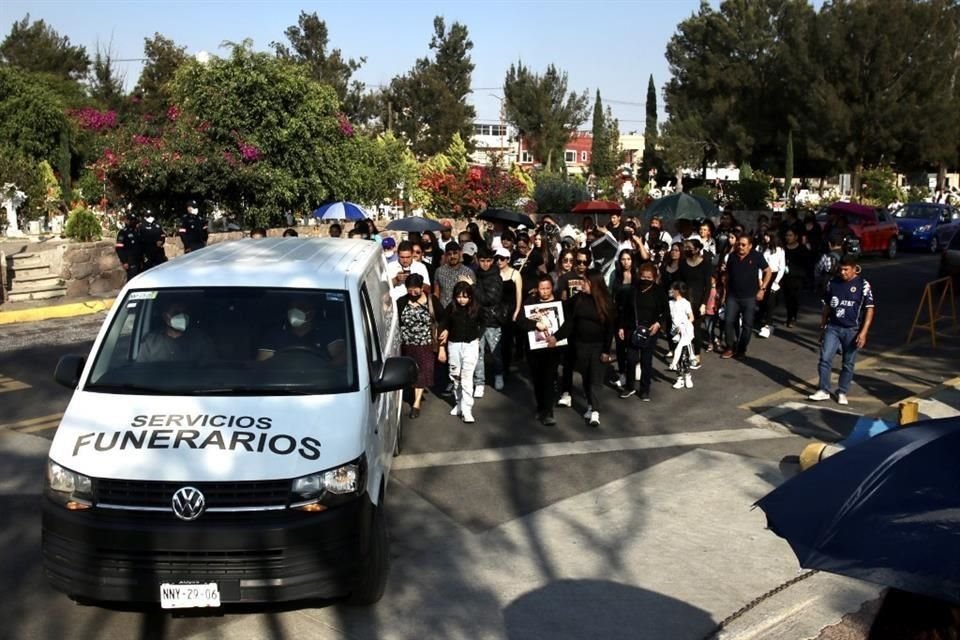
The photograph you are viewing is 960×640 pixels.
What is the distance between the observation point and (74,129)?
146ft

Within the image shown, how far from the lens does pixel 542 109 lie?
6366 centimetres

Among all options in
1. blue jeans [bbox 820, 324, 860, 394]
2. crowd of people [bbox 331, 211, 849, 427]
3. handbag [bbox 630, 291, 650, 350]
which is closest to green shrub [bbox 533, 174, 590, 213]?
crowd of people [bbox 331, 211, 849, 427]

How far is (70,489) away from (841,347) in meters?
8.40

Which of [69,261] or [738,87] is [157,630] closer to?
[69,261]

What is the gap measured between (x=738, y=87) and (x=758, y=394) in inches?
2113

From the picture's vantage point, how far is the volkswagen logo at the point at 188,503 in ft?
16.4

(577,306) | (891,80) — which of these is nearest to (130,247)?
(577,306)

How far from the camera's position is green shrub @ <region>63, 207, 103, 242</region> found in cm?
1922

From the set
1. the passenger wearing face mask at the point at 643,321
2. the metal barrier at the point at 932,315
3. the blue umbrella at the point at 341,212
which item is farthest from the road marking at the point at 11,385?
the metal barrier at the point at 932,315

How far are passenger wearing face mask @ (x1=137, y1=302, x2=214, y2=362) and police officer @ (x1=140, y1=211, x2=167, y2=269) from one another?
1137 cm

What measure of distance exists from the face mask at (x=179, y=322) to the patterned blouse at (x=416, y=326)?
3643mm

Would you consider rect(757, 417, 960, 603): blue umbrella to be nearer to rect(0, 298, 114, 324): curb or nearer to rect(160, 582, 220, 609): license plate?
rect(160, 582, 220, 609): license plate

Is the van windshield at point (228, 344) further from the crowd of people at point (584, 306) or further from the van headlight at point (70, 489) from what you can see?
the crowd of people at point (584, 306)

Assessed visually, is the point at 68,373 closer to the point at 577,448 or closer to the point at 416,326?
the point at 416,326
